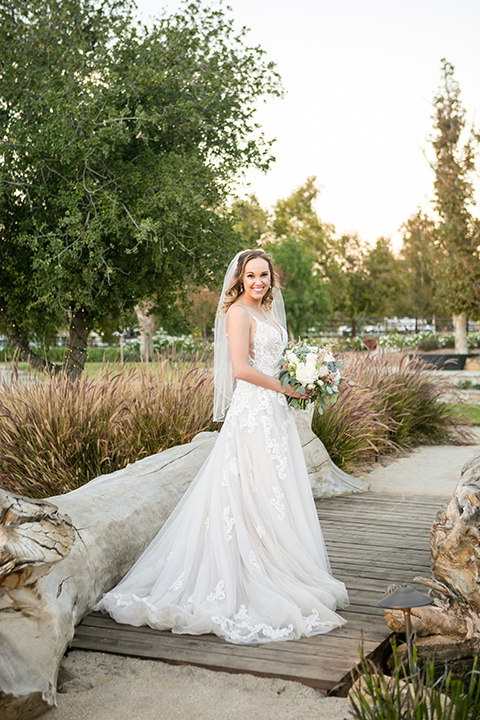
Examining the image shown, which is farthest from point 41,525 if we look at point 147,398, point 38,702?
point 147,398

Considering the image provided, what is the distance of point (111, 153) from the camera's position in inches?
456

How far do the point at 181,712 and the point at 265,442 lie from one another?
1740 mm

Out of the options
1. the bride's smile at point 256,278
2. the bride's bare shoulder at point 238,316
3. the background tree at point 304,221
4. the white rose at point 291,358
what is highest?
the background tree at point 304,221

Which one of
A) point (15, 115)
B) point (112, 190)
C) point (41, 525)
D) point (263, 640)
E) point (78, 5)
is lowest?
point (263, 640)

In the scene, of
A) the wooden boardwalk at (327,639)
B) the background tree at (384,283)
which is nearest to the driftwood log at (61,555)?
the wooden boardwalk at (327,639)

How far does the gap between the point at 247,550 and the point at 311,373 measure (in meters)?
1.06

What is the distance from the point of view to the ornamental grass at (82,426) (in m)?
6.44

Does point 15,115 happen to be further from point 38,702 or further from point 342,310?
point 342,310

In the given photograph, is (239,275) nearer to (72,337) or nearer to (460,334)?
(72,337)

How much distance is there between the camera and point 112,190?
11477 millimetres

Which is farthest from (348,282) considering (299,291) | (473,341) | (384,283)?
(473,341)

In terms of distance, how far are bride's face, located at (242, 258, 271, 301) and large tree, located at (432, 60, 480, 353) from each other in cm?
2070

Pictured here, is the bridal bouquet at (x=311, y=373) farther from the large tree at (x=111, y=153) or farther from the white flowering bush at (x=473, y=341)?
the white flowering bush at (x=473, y=341)

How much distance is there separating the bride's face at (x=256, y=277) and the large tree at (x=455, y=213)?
20704 mm
